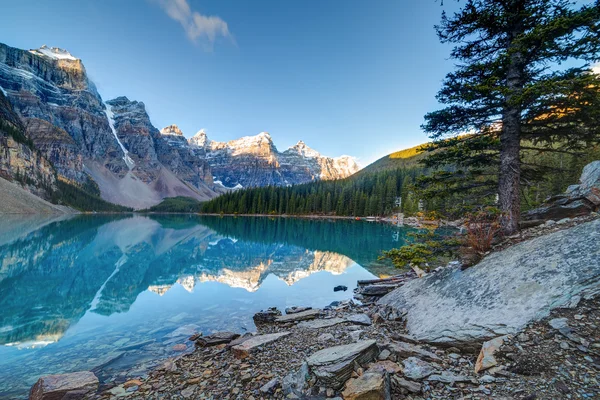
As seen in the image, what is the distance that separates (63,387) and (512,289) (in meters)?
10.4

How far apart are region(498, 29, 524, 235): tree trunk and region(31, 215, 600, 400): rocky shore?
34.2 inches

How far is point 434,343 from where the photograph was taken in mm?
6023

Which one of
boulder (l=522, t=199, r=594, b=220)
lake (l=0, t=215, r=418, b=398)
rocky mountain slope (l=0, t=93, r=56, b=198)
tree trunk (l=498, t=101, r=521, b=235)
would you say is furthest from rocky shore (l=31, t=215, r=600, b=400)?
rocky mountain slope (l=0, t=93, r=56, b=198)

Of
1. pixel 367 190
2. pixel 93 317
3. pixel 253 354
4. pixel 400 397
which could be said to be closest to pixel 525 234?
pixel 400 397

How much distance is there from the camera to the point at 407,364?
5020mm

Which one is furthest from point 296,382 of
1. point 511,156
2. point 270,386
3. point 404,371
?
point 511,156

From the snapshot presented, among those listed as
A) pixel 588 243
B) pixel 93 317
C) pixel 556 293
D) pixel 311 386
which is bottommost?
pixel 93 317

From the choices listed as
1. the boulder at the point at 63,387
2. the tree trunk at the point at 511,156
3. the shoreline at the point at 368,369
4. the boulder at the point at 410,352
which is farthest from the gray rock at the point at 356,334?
the boulder at the point at 63,387

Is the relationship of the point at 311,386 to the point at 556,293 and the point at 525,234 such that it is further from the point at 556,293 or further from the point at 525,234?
the point at 525,234

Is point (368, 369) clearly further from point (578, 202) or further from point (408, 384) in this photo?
point (578, 202)

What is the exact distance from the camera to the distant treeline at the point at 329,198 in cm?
10812

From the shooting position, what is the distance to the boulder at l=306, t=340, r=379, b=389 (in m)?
4.67

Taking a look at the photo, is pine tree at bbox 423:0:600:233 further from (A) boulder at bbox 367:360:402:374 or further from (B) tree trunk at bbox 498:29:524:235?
(A) boulder at bbox 367:360:402:374

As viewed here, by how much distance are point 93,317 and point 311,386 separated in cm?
1233
